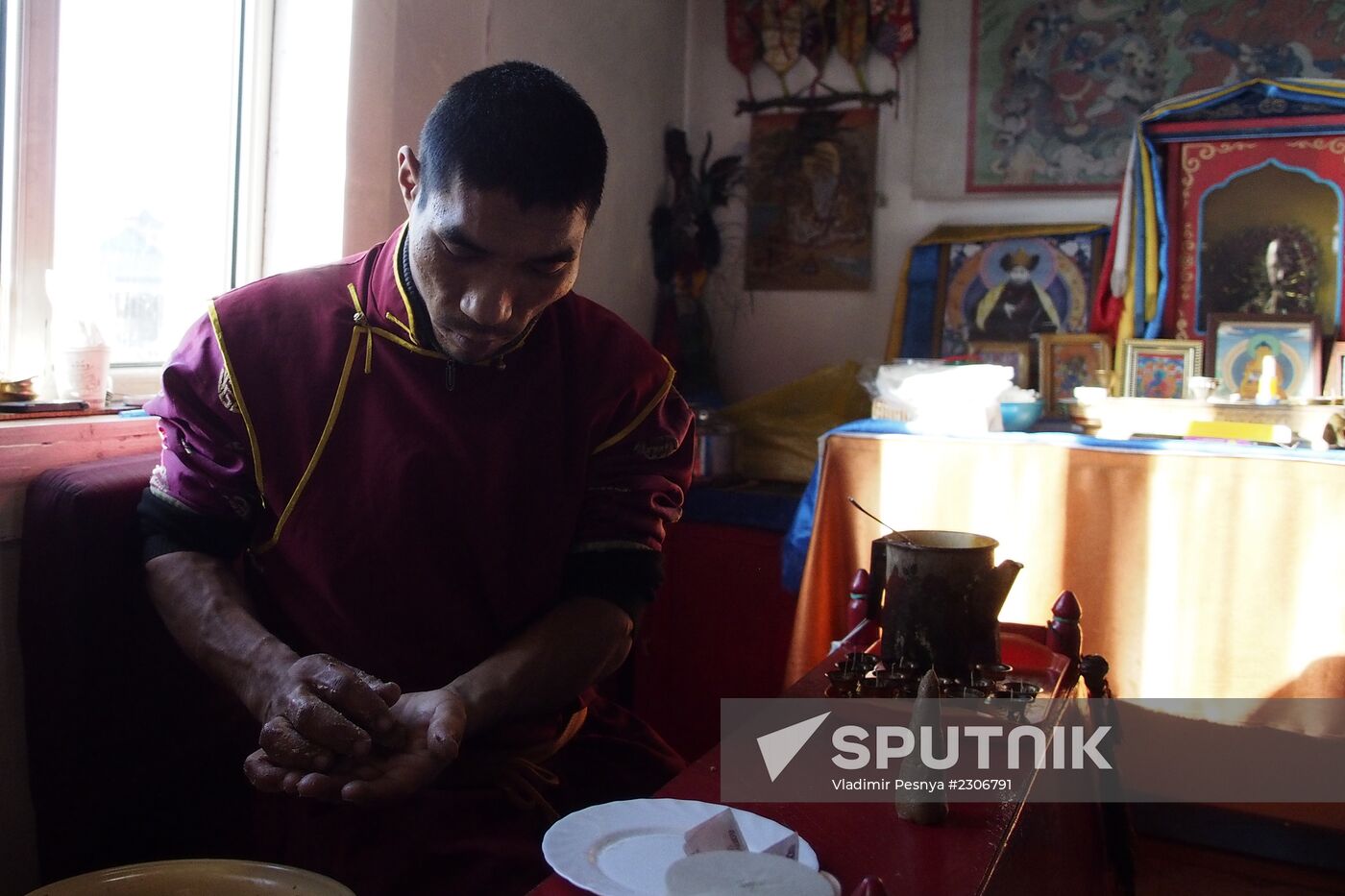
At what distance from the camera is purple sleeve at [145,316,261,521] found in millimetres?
1363

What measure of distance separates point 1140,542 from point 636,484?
4.81 feet

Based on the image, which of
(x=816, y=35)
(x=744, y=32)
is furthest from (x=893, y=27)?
(x=744, y=32)

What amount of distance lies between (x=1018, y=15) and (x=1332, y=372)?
1.50 m

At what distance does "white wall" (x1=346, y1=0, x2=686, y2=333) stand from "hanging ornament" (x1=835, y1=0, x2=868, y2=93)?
591 mm

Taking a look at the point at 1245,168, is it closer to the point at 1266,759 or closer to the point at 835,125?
the point at 835,125

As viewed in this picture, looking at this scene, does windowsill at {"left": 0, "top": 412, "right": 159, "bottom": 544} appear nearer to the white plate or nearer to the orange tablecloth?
the white plate

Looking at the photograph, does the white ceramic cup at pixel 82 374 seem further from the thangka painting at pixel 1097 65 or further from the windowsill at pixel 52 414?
the thangka painting at pixel 1097 65

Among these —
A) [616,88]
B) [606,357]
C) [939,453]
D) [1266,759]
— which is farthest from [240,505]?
[616,88]

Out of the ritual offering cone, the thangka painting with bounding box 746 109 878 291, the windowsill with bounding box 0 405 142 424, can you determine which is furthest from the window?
the thangka painting with bounding box 746 109 878 291

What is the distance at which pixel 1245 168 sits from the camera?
3121 millimetres

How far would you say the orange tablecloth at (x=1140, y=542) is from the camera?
92.4 inches

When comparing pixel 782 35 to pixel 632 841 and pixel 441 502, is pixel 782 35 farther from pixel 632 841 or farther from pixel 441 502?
pixel 632 841

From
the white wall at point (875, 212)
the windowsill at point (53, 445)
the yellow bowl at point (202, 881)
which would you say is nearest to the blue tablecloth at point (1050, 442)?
the white wall at point (875, 212)

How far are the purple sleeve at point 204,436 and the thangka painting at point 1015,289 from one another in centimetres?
A: 264
